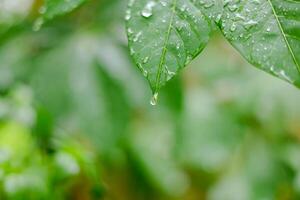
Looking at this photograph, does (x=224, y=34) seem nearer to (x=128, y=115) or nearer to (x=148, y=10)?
(x=148, y=10)

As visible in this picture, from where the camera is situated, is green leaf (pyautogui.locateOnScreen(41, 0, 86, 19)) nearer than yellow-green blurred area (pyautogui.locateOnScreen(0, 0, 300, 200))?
Yes

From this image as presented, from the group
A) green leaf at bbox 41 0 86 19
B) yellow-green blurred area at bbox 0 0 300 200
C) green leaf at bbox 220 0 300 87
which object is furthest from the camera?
yellow-green blurred area at bbox 0 0 300 200

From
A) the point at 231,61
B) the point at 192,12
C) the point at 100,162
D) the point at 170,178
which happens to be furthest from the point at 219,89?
the point at 192,12

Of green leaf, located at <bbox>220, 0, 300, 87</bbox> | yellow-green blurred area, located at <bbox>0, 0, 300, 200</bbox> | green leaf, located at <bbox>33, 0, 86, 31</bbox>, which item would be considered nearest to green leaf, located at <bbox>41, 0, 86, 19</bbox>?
green leaf, located at <bbox>33, 0, 86, 31</bbox>

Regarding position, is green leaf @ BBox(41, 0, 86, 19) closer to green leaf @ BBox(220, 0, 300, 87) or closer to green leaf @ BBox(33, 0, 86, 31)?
green leaf @ BBox(33, 0, 86, 31)

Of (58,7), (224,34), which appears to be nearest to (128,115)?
(58,7)

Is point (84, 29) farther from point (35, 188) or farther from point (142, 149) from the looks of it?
point (35, 188)

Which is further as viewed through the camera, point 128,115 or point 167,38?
point 128,115
